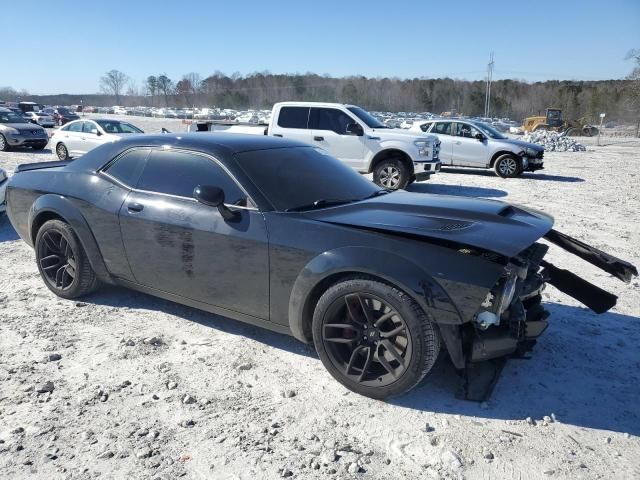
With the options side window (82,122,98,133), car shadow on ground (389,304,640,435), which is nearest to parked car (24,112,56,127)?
side window (82,122,98,133)

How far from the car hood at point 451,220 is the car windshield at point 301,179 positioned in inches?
7.3

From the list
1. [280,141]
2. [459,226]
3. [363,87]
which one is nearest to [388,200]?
[459,226]

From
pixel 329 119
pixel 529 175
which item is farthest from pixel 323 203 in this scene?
pixel 529 175

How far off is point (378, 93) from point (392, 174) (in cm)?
11048

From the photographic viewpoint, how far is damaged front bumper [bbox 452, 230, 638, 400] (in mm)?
2943

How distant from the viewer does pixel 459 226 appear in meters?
3.22

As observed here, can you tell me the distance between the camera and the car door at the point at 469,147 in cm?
1495

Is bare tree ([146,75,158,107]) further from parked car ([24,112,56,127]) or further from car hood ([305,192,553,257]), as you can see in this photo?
car hood ([305,192,553,257])

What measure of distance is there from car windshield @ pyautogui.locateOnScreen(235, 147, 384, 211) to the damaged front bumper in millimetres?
1379

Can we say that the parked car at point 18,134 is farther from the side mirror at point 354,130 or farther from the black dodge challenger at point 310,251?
the black dodge challenger at point 310,251

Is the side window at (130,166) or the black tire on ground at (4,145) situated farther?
the black tire on ground at (4,145)

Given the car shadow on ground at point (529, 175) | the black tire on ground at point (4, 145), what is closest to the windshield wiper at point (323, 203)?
the car shadow on ground at point (529, 175)

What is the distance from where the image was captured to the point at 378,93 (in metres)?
116

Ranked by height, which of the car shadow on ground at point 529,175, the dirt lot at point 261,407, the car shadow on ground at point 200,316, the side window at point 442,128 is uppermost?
the side window at point 442,128
